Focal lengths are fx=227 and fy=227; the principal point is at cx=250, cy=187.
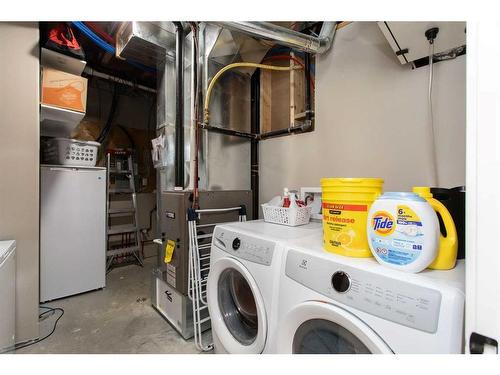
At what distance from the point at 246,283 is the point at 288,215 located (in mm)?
440

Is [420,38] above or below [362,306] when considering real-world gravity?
above

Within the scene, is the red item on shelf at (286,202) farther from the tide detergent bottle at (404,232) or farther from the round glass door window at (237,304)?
the tide detergent bottle at (404,232)

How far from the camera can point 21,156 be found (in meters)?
1.57

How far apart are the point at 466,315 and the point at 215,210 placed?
4.49ft

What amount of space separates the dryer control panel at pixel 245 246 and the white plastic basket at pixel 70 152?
1912 millimetres

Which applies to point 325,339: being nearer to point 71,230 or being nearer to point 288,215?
point 288,215

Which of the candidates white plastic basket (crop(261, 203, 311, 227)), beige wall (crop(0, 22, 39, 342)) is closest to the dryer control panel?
white plastic basket (crop(261, 203, 311, 227))

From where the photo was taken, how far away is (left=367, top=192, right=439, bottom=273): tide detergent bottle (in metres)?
0.62

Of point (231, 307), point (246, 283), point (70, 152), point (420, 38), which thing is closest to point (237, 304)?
point (231, 307)

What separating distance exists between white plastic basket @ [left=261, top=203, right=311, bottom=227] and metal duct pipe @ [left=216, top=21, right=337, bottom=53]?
3.51 ft

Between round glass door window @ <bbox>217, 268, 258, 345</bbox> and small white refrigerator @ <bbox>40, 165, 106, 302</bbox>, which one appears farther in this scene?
→ small white refrigerator @ <bbox>40, 165, 106, 302</bbox>

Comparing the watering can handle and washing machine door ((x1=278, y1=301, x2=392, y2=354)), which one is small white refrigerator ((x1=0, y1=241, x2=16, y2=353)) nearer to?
washing machine door ((x1=278, y1=301, x2=392, y2=354))

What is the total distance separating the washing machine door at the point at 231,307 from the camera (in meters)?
1.14
